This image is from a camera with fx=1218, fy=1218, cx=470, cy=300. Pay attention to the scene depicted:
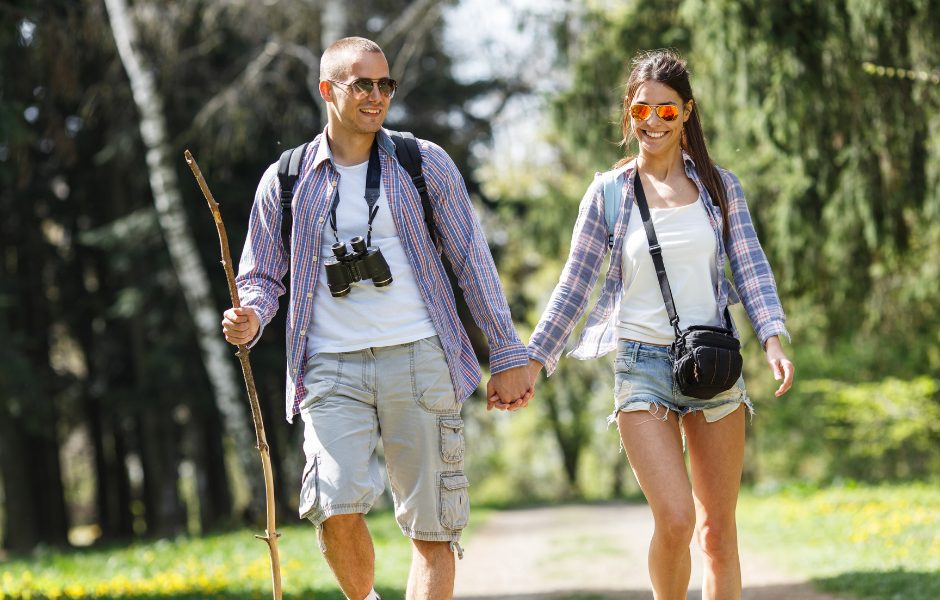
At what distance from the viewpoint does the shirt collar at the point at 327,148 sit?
4.16 metres

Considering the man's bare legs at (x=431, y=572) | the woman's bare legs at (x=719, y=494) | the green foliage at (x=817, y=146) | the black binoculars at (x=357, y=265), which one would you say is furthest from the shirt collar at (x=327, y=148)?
the green foliage at (x=817, y=146)

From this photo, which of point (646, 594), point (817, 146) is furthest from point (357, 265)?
point (817, 146)

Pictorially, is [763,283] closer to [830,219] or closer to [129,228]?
[830,219]

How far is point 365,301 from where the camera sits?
4062 mm

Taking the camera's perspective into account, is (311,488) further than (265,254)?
No

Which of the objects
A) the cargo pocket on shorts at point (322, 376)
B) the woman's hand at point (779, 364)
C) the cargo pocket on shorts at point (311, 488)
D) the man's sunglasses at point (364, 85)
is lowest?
the cargo pocket on shorts at point (311, 488)

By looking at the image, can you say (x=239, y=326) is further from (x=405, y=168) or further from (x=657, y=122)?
(x=657, y=122)

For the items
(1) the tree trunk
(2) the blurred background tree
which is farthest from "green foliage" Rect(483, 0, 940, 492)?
(1) the tree trunk

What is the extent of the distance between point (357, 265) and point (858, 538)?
21.5ft

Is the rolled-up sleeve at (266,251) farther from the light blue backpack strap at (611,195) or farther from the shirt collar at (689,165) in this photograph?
the shirt collar at (689,165)

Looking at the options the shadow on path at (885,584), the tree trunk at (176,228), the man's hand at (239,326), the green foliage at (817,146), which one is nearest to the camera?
the man's hand at (239,326)

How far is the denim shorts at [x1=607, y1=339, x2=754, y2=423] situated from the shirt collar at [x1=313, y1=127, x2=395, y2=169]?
3.61 feet

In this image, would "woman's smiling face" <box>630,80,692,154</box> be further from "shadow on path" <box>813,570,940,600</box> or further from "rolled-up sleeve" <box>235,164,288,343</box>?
"shadow on path" <box>813,570,940,600</box>

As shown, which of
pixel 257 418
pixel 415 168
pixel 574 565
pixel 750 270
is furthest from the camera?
pixel 574 565
